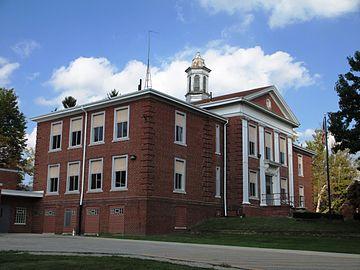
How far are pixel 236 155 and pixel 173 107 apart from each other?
7.86 metres

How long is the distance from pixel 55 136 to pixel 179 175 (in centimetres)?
1150

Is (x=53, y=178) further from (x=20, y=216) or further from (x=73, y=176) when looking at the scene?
(x=20, y=216)

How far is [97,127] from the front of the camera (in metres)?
37.7

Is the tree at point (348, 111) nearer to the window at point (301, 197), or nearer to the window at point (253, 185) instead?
the window at point (253, 185)

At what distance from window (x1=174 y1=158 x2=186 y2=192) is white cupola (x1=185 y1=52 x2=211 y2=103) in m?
19.8

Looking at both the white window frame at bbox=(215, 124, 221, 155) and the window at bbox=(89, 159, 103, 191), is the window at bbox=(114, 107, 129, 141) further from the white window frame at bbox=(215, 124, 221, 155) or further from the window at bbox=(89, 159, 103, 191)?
the white window frame at bbox=(215, 124, 221, 155)

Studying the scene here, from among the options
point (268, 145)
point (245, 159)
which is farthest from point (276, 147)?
point (245, 159)

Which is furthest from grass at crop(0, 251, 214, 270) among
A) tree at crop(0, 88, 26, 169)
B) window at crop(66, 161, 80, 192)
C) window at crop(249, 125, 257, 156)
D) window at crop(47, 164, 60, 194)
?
tree at crop(0, 88, 26, 169)

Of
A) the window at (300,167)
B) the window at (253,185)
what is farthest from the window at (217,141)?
the window at (300,167)

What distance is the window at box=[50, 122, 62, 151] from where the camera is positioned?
40.6 meters

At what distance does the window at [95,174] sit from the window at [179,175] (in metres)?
5.46

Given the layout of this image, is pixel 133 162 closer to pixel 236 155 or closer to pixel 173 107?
pixel 173 107

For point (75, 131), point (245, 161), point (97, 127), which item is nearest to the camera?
point (97, 127)

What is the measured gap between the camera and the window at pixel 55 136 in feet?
133
